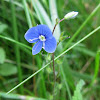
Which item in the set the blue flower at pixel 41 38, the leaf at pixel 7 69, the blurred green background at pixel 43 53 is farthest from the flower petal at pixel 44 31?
the leaf at pixel 7 69

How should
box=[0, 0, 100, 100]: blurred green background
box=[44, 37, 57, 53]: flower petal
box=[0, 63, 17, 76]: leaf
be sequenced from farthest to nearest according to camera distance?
box=[0, 63, 17, 76]: leaf
box=[0, 0, 100, 100]: blurred green background
box=[44, 37, 57, 53]: flower petal

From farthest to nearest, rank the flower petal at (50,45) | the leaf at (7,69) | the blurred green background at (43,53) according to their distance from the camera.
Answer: the leaf at (7,69), the blurred green background at (43,53), the flower petal at (50,45)

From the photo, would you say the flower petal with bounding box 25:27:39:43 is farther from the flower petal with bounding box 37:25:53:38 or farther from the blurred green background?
the blurred green background

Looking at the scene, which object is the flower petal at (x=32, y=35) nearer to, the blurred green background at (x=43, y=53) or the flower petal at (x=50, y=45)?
the flower petal at (x=50, y=45)

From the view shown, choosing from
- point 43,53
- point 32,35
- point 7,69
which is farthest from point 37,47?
point 7,69

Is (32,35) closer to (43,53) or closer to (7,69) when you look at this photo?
(43,53)

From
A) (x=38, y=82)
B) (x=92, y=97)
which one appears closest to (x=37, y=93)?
(x=38, y=82)

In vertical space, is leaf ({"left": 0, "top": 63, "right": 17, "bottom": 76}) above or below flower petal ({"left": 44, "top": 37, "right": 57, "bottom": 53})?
below

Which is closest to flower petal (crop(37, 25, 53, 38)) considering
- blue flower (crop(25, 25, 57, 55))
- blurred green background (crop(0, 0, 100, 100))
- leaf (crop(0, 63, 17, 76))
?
blue flower (crop(25, 25, 57, 55))

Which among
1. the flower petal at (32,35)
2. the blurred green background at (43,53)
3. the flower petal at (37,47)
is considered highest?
the flower petal at (32,35)
